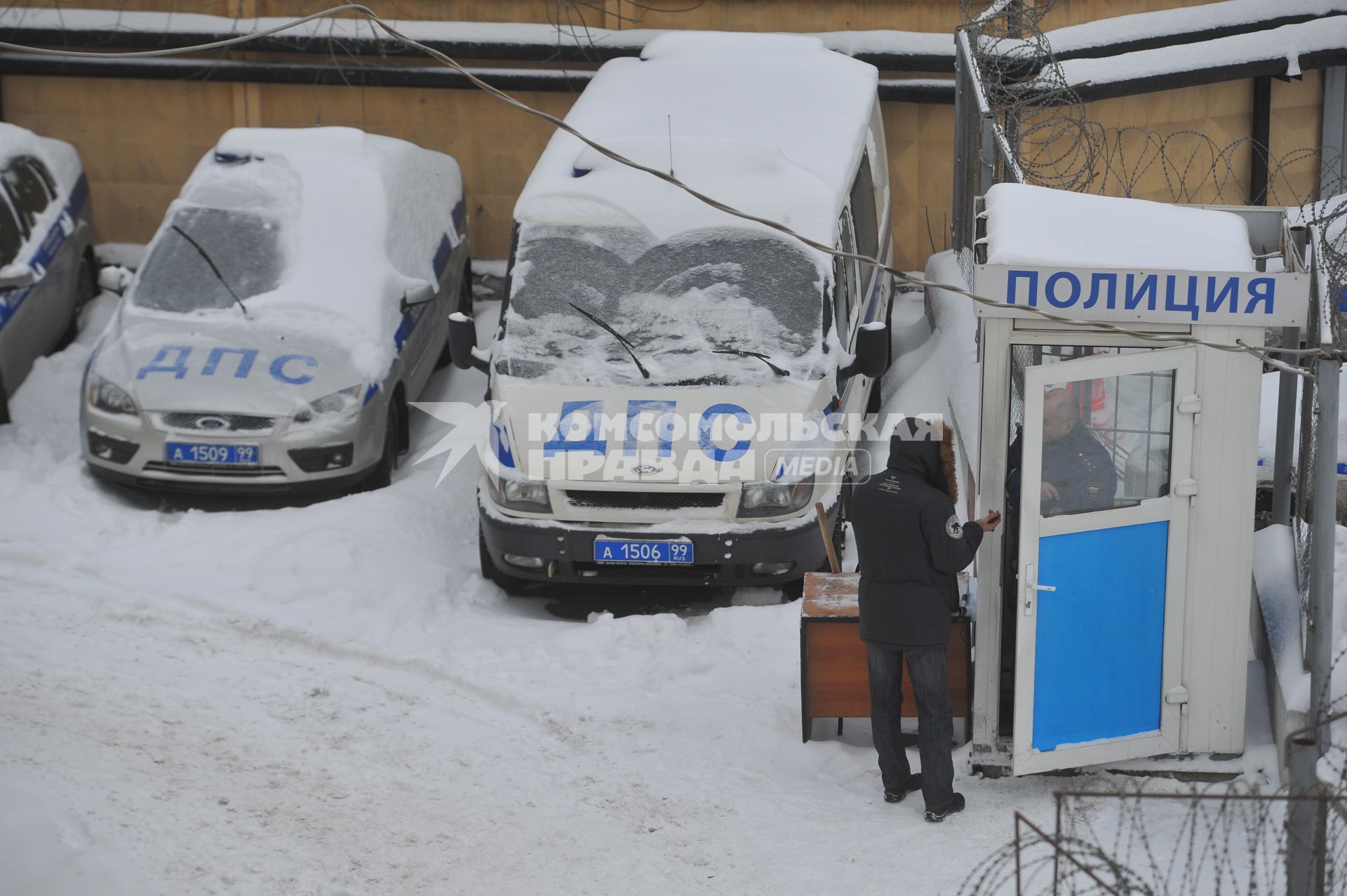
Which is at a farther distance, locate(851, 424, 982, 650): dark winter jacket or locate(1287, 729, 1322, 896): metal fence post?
locate(851, 424, 982, 650): dark winter jacket

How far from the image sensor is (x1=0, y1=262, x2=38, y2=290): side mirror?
10.2 metres

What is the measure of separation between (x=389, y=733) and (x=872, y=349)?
3.33 meters

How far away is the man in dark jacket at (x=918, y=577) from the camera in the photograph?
551 cm

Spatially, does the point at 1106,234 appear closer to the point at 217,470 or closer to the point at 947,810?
the point at 947,810

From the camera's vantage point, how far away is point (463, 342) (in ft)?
27.8

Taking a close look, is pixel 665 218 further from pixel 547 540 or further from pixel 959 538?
pixel 959 538

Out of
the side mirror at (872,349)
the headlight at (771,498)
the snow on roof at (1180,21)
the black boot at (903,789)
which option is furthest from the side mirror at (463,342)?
the snow on roof at (1180,21)

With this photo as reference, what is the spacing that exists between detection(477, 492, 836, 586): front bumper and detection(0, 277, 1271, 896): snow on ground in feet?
0.73

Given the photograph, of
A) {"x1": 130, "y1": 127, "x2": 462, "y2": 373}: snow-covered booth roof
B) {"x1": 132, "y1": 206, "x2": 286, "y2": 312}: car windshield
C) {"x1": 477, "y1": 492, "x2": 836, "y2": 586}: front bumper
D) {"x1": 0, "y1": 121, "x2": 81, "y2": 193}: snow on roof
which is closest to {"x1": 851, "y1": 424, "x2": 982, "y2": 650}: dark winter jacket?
{"x1": 477, "y1": 492, "x2": 836, "y2": 586}: front bumper

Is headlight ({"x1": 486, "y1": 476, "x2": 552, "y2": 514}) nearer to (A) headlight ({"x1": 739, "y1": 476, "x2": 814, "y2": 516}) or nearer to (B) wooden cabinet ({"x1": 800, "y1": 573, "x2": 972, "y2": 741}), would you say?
(A) headlight ({"x1": 739, "y1": 476, "x2": 814, "y2": 516})

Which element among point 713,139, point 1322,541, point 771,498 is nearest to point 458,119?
point 713,139

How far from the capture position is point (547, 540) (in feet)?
25.5

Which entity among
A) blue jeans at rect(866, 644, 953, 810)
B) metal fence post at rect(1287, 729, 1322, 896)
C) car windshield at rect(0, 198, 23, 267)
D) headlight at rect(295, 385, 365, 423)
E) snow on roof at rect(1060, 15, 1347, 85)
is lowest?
blue jeans at rect(866, 644, 953, 810)

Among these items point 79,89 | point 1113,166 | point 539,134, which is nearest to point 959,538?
point 1113,166
